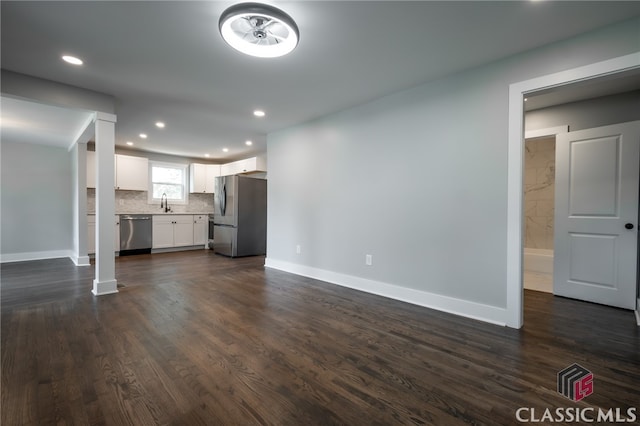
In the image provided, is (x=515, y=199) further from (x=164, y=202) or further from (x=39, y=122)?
(x=164, y=202)

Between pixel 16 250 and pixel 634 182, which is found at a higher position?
pixel 634 182

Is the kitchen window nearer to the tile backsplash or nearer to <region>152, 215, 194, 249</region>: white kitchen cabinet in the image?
→ the tile backsplash

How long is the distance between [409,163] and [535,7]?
5.24 ft

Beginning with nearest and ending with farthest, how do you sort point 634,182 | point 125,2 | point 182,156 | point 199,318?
1. point 125,2
2. point 199,318
3. point 634,182
4. point 182,156

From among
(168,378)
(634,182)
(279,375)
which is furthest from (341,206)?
(634,182)

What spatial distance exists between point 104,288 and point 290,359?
282 centimetres

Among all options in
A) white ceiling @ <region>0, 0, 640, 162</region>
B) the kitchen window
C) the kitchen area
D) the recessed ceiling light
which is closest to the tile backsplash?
the kitchen area

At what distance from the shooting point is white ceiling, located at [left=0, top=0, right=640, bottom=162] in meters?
1.91

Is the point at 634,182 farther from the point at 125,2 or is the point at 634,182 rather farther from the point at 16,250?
the point at 16,250

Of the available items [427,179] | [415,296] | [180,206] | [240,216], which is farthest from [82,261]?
[427,179]

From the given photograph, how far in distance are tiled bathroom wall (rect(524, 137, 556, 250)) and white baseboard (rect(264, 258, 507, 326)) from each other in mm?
3615

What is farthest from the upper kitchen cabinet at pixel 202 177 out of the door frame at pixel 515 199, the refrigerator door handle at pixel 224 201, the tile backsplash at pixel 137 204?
the door frame at pixel 515 199

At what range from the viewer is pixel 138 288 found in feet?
11.9

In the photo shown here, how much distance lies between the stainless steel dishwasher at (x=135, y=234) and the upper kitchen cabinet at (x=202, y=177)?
1.38 meters
